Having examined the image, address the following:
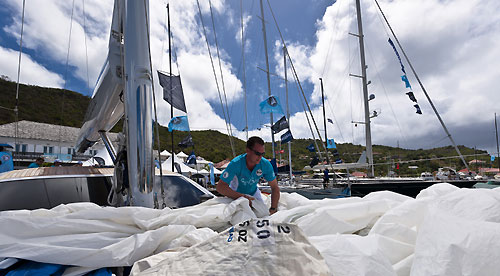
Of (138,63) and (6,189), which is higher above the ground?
(138,63)

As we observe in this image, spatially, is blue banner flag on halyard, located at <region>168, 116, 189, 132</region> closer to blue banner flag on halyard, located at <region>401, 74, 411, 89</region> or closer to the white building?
blue banner flag on halyard, located at <region>401, 74, 411, 89</region>

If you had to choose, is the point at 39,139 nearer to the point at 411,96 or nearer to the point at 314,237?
the point at 411,96

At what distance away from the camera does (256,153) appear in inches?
85.4

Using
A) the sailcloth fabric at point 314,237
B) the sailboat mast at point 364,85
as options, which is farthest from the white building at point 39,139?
the sailcloth fabric at point 314,237

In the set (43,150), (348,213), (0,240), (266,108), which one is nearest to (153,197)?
(0,240)

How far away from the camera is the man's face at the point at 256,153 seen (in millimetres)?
2160

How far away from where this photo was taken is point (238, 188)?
7.27 ft

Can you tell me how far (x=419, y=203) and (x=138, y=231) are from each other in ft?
4.08

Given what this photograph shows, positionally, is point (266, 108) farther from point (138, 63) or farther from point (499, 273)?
Result: point (499, 273)

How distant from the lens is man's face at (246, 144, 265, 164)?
2.16 metres

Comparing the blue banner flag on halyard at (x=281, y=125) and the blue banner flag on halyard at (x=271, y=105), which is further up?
the blue banner flag on halyard at (x=271, y=105)

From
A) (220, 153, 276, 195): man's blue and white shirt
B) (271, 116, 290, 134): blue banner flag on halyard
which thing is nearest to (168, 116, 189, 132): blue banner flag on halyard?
(271, 116, 290, 134): blue banner flag on halyard

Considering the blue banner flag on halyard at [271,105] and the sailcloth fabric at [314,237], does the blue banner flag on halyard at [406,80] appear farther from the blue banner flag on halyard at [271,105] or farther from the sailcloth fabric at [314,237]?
the sailcloth fabric at [314,237]

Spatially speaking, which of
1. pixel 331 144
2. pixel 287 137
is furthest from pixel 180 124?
pixel 331 144
